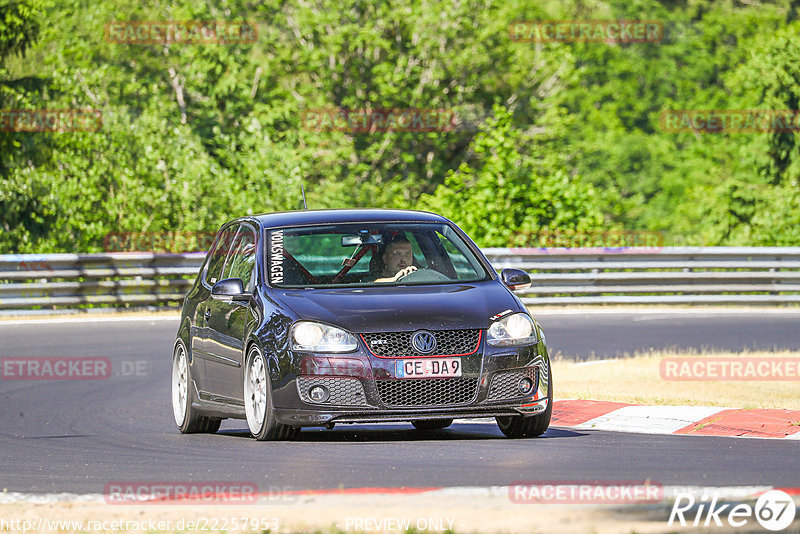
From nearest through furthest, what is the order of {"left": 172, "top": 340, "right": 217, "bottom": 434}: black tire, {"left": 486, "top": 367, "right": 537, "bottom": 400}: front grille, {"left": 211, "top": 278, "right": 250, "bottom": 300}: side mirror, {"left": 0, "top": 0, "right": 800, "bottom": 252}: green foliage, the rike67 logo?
the rike67 logo → {"left": 486, "top": 367, "right": 537, "bottom": 400}: front grille → {"left": 211, "top": 278, "right": 250, "bottom": 300}: side mirror → {"left": 172, "top": 340, "right": 217, "bottom": 434}: black tire → {"left": 0, "top": 0, "right": 800, "bottom": 252}: green foliage

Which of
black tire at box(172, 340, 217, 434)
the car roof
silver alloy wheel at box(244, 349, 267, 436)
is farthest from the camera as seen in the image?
black tire at box(172, 340, 217, 434)

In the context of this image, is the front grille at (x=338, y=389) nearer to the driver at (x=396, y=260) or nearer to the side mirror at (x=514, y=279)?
the driver at (x=396, y=260)

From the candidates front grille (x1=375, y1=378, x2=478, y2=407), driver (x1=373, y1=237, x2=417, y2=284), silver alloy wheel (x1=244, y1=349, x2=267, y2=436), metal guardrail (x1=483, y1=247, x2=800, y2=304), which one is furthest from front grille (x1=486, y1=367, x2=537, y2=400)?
metal guardrail (x1=483, y1=247, x2=800, y2=304)

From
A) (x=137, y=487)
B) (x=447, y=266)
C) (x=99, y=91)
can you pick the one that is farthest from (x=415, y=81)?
(x=137, y=487)

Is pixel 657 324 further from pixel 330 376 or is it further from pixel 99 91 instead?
pixel 99 91

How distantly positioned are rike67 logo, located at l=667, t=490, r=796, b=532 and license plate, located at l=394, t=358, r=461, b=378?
8.19ft

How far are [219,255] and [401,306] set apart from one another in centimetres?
249

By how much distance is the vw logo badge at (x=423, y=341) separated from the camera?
8938 millimetres

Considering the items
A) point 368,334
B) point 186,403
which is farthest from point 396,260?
point 186,403

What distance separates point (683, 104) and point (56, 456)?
2355 inches

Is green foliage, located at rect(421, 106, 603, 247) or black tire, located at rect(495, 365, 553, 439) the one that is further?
green foliage, located at rect(421, 106, 603, 247)

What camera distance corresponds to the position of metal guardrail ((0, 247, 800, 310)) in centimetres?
2453

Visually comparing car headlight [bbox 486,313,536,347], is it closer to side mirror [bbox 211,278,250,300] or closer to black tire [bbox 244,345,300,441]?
black tire [bbox 244,345,300,441]

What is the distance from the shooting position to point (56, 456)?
948 cm
